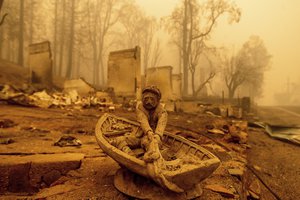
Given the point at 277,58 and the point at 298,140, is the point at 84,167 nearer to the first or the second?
the point at 298,140

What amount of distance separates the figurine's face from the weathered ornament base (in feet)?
3.42

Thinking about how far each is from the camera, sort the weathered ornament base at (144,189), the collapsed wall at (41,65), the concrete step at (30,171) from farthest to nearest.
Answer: the collapsed wall at (41,65) < the concrete step at (30,171) < the weathered ornament base at (144,189)

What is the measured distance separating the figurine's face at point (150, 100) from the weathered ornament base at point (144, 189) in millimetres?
1041

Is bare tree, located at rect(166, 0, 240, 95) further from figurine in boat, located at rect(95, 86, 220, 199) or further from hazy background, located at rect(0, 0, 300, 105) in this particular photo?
figurine in boat, located at rect(95, 86, 220, 199)

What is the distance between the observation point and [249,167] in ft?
18.4

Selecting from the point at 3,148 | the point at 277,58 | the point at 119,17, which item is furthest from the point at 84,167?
the point at 277,58

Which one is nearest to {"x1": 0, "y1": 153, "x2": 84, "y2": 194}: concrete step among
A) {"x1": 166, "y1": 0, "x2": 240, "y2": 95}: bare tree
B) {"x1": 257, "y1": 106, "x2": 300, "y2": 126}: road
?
{"x1": 257, "y1": 106, "x2": 300, "y2": 126}: road

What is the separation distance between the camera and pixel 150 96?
3496 millimetres

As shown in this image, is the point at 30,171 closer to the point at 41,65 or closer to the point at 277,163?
the point at 277,163

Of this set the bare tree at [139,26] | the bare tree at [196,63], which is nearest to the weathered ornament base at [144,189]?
the bare tree at [196,63]

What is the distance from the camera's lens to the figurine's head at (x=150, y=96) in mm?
3485

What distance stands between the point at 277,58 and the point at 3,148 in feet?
348

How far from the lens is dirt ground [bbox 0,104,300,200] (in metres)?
3.31

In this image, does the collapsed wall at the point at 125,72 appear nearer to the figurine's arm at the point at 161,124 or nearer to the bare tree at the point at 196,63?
the bare tree at the point at 196,63
